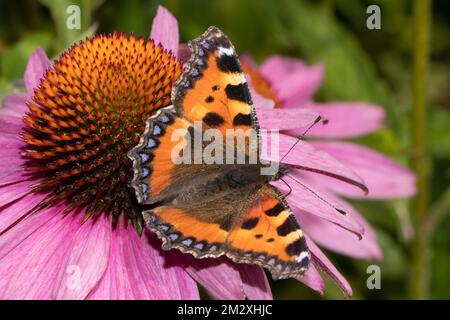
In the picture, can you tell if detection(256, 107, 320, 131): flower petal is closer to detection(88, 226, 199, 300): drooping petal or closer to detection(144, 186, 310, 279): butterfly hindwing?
detection(144, 186, 310, 279): butterfly hindwing

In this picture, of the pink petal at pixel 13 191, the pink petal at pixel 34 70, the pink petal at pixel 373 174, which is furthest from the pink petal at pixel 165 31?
the pink petal at pixel 373 174

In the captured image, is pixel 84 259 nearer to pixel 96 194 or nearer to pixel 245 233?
pixel 96 194

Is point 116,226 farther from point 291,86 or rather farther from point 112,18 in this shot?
point 112,18

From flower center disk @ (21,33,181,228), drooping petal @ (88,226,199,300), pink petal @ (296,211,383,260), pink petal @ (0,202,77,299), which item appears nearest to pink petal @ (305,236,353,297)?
drooping petal @ (88,226,199,300)

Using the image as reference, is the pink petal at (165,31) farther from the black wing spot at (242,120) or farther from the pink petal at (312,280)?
the pink petal at (312,280)

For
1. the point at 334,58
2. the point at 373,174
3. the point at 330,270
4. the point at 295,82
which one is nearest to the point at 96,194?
the point at 330,270

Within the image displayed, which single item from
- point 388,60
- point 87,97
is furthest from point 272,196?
point 388,60
